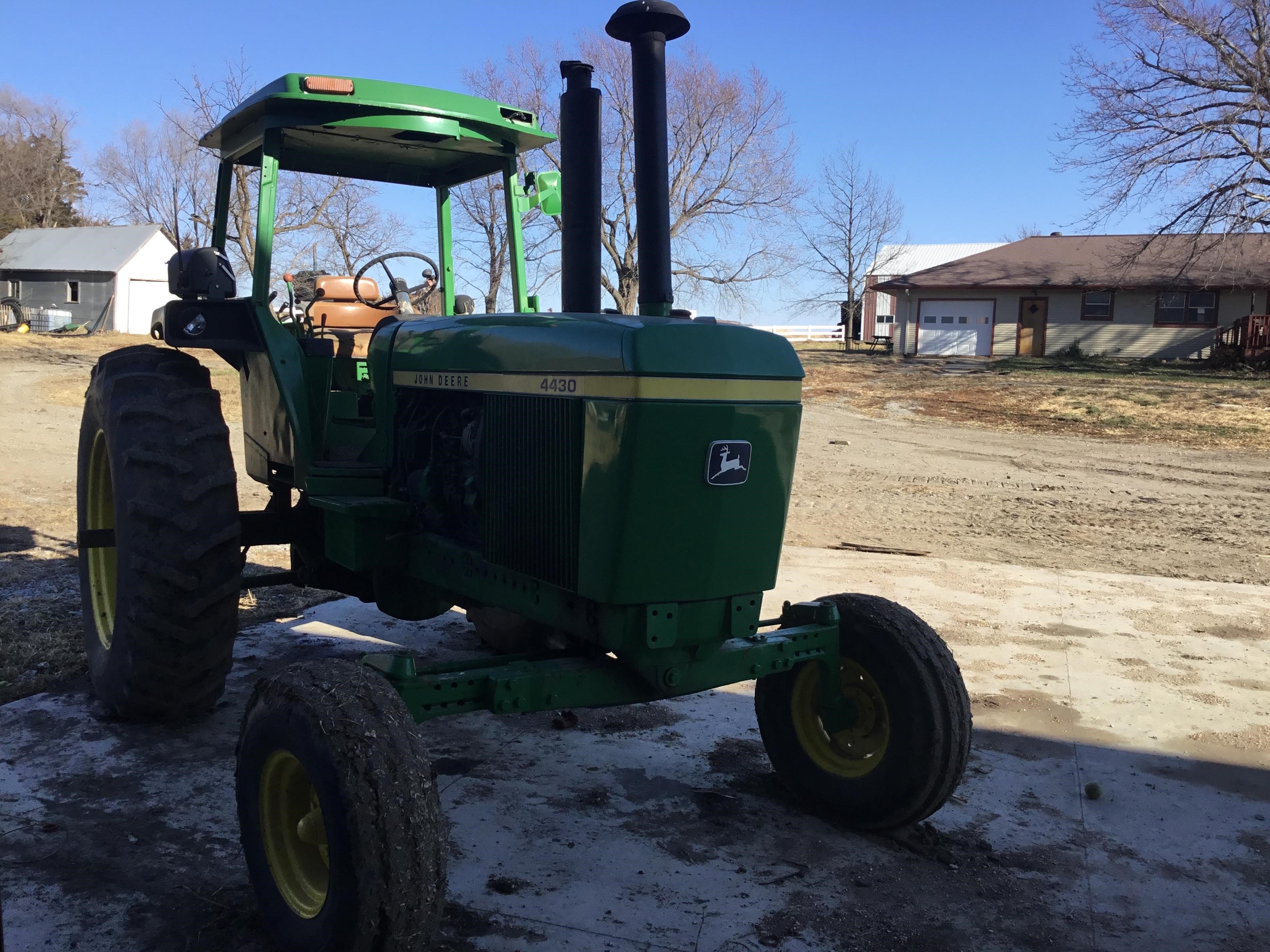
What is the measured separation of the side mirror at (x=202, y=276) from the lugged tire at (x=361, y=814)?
2011 millimetres

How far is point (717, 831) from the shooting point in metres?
3.59

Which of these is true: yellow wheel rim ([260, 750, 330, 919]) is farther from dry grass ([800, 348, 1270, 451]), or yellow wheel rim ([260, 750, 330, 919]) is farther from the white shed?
the white shed

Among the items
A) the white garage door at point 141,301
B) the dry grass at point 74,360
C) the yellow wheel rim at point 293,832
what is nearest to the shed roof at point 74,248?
the white garage door at point 141,301

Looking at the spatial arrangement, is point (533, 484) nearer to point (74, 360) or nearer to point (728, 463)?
point (728, 463)

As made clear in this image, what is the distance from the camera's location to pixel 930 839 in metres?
3.56

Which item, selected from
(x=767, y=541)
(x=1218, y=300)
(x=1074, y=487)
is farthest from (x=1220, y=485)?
(x=1218, y=300)

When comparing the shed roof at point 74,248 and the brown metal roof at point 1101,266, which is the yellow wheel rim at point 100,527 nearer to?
the brown metal roof at point 1101,266

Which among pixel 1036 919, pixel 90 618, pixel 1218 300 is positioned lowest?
pixel 1036 919

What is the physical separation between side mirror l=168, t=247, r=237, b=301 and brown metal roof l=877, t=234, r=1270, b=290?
87.1 ft

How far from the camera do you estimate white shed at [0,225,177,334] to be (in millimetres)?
43812

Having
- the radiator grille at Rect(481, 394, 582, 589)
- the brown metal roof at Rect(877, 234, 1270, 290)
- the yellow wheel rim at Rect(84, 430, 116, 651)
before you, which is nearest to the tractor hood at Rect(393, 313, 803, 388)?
the radiator grille at Rect(481, 394, 582, 589)

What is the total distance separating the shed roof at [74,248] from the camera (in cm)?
4381

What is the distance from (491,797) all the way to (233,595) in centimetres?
122

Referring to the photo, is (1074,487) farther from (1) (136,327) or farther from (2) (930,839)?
(1) (136,327)
